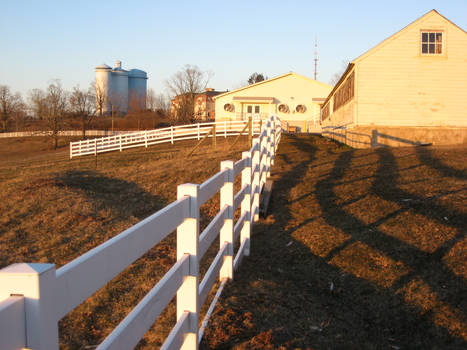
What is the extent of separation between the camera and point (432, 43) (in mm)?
21328

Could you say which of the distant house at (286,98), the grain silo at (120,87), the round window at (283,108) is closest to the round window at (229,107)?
the distant house at (286,98)

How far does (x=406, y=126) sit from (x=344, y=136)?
4.23 metres

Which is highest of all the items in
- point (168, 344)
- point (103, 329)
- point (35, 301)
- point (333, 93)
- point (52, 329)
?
point (333, 93)

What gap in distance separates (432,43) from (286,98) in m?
26.3

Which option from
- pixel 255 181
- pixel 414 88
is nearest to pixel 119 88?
pixel 414 88

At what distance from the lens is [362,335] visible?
13.0 feet

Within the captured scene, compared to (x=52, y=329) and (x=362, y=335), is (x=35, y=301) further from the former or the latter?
(x=362, y=335)

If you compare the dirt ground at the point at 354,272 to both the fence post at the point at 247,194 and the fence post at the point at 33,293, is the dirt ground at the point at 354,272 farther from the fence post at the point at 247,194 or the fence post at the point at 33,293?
the fence post at the point at 33,293

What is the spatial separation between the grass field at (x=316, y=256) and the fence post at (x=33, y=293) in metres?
2.50

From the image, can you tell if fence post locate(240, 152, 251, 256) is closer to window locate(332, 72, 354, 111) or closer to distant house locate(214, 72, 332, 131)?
window locate(332, 72, 354, 111)

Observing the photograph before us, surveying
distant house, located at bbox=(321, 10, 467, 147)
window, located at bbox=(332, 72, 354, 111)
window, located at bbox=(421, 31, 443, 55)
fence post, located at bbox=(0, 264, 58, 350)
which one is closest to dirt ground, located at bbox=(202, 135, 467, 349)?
fence post, located at bbox=(0, 264, 58, 350)

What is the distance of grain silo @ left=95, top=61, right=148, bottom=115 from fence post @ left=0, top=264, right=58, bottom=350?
77.5 m

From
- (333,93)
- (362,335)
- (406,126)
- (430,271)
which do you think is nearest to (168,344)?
(362,335)

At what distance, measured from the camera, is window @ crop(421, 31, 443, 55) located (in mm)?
21250
